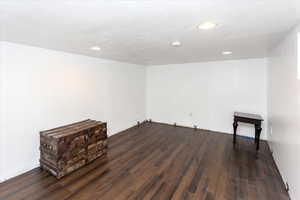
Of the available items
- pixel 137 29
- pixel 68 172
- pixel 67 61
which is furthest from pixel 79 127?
pixel 137 29

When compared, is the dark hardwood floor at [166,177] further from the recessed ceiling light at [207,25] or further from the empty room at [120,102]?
the recessed ceiling light at [207,25]

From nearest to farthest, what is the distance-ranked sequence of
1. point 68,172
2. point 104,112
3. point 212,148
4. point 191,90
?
point 68,172 → point 212,148 → point 104,112 → point 191,90

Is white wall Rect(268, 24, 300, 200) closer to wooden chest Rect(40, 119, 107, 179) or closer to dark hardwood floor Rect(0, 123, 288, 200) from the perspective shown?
dark hardwood floor Rect(0, 123, 288, 200)

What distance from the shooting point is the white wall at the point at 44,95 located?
2309mm

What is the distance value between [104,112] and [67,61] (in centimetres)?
152

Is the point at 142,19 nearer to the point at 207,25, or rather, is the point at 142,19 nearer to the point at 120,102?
the point at 207,25

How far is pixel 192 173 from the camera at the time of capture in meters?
2.51

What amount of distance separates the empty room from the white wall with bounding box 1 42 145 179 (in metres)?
0.02

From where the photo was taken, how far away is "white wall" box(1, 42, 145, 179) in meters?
2.31

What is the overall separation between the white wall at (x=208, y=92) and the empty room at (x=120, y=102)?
0.04m

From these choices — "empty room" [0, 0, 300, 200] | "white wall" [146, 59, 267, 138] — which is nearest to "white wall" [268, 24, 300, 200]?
"empty room" [0, 0, 300, 200]

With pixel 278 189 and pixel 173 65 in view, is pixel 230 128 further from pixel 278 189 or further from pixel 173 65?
pixel 173 65

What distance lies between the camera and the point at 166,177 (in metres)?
2.40

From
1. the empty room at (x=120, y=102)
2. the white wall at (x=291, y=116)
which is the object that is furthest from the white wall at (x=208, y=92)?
the white wall at (x=291, y=116)
